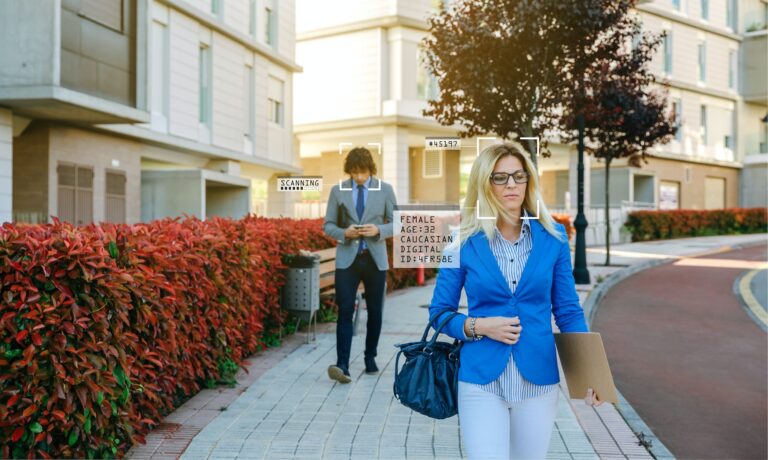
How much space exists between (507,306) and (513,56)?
398 inches

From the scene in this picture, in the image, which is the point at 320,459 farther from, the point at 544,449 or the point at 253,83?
the point at 253,83

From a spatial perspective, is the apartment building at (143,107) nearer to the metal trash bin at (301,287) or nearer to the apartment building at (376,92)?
the apartment building at (376,92)

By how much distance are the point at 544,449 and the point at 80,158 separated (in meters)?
16.7

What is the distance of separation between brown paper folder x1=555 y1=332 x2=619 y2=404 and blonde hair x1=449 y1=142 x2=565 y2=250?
415 millimetres

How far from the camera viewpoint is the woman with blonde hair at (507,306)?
2.93m

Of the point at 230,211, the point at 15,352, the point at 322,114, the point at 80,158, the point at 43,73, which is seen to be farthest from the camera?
the point at 322,114

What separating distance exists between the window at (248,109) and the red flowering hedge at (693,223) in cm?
1783

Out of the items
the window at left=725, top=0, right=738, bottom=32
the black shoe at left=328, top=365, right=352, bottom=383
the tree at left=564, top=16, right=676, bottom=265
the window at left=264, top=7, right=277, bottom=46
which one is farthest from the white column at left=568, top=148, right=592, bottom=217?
the black shoe at left=328, top=365, right=352, bottom=383

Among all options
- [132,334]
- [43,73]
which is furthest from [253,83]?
[132,334]

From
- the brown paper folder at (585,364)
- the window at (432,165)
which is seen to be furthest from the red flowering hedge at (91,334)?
the window at (432,165)

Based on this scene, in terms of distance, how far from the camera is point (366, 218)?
6688mm

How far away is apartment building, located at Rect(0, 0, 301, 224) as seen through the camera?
1480cm

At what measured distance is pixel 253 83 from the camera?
980 inches

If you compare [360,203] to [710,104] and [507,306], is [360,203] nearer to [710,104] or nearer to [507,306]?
[507,306]
